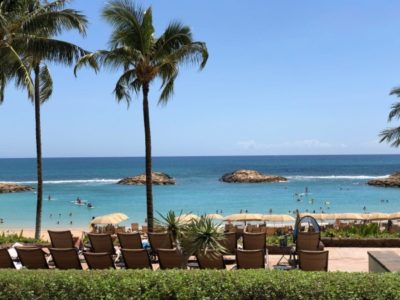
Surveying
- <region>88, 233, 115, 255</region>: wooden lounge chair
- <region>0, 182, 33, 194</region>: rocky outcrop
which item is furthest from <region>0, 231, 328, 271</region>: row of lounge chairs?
<region>0, 182, 33, 194</region>: rocky outcrop

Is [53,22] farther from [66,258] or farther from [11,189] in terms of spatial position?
[11,189]

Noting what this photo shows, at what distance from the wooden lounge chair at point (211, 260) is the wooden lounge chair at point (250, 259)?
38cm

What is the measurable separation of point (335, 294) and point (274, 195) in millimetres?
54188

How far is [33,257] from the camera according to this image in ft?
31.1

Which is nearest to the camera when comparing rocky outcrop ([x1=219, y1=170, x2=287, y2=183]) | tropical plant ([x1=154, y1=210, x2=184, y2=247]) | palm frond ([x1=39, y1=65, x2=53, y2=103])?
tropical plant ([x1=154, y1=210, x2=184, y2=247])

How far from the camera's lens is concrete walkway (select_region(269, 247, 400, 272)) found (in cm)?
1135

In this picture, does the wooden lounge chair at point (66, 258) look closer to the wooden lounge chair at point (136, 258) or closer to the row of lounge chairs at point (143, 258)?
the row of lounge chairs at point (143, 258)

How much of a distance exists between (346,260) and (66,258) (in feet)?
23.5

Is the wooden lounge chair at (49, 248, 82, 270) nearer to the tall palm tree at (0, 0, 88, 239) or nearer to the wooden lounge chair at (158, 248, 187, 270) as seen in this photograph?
the wooden lounge chair at (158, 248, 187, 270)

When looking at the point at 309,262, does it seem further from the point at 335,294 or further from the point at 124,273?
the point at 124,273

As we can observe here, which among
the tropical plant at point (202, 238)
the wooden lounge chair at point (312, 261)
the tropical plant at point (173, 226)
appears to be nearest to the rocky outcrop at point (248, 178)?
the tropical plant at point (173, 226)

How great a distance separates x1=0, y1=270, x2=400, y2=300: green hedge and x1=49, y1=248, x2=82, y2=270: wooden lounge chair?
178cm

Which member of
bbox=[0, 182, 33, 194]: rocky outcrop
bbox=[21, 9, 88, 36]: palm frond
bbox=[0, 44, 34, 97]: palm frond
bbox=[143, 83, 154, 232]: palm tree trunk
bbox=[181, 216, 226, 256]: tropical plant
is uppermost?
bbox=[21, 9, 88, 36]: palm frond

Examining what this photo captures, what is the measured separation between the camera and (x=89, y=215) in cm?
4244
